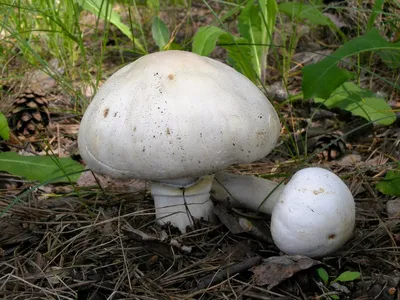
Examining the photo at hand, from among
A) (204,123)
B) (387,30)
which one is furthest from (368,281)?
(387,30)

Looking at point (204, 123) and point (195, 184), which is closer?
point (204, 123)

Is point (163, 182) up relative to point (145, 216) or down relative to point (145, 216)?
up

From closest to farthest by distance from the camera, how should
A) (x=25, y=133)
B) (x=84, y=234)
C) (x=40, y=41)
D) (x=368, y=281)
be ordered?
(x=368, y=281), (x=84, y=234), (x=25, y=133), (x=40, y=41)

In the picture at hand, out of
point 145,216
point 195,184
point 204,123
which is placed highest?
point 204,123

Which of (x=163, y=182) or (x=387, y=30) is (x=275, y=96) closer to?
(x=387, y=30)

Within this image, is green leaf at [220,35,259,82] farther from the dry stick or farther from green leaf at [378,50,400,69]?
the dry stick

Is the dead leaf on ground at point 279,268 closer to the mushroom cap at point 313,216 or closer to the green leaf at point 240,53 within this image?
the mushroom cap at point 313,216
